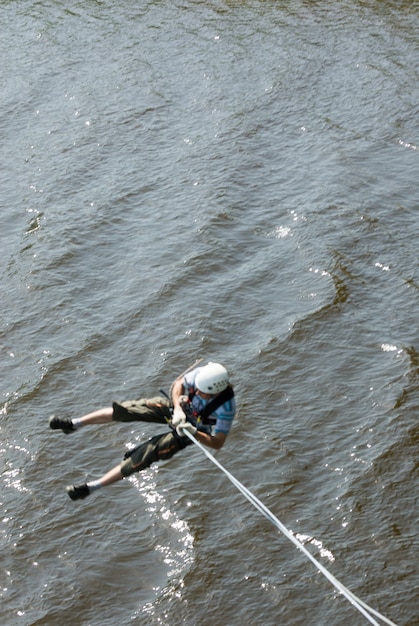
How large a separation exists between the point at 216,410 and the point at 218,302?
21.0ft

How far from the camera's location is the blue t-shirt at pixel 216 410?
13.6 meters

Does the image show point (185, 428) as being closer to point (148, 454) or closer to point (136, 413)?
point (148, 454)

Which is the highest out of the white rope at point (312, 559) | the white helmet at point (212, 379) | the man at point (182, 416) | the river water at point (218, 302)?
the white helmet at point (212, 379)

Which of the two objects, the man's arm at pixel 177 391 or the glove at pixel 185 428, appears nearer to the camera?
the glove at pixel 185 428

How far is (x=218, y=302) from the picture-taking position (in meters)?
19.8

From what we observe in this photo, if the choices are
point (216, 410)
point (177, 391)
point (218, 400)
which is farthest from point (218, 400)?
point (177, 391)

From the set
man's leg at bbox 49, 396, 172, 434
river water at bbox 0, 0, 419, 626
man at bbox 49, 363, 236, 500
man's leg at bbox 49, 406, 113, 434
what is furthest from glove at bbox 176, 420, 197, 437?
river water at bbox 0, 0, 419, 626

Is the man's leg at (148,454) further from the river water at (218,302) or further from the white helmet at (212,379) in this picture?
the river water at (218,302)

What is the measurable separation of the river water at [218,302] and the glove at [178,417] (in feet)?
7.65

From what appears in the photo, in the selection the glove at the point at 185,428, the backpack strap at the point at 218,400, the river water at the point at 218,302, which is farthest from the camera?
the river water at the point at 218,302

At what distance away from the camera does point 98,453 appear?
1655 cm

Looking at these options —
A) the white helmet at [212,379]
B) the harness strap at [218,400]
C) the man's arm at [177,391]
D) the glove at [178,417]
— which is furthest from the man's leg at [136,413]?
the white helmet at [212,379]

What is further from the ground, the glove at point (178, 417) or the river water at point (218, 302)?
the glove at point (178, 417)

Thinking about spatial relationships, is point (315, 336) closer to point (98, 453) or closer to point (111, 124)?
point (98, 453)
